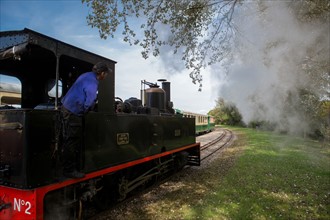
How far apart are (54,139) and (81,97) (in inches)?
25.0

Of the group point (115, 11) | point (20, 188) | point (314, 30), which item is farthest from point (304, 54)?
point (20, 188)

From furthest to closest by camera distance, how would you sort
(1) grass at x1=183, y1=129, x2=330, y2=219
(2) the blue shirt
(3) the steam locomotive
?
(1) grass at x1=183, y1=129, x2=330, y2=219, (2) the blue shirt, (3) the steam locomotive

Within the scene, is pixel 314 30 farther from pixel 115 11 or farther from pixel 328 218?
pixel 115 11

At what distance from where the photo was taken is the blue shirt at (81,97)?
3469mm

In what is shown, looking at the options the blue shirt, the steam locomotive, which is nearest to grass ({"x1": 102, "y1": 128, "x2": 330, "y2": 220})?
the steam locomotive

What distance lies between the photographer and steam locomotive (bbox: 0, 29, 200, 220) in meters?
3.10

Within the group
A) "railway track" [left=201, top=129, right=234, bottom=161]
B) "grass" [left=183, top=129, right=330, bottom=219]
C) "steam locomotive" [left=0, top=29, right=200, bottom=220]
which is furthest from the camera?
"railway track" [left=201, top=129, right=234, bottom=161]

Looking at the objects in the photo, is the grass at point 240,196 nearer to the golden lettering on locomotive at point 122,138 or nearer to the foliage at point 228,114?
the golden lettering on locomotive at point 122,138

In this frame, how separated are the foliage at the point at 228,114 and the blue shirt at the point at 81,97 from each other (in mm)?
58628

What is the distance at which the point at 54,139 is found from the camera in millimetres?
3359

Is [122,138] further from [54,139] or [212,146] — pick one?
[212,146]

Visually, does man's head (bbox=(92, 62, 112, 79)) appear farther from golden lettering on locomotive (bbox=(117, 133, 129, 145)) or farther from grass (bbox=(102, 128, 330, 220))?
grass (bbox=(102, 128, 330, 220))

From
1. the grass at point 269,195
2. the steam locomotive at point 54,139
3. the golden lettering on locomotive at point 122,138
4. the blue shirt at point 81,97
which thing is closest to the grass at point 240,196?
the grass at point 269,195

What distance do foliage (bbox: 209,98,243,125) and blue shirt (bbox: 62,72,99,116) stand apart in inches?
2308
